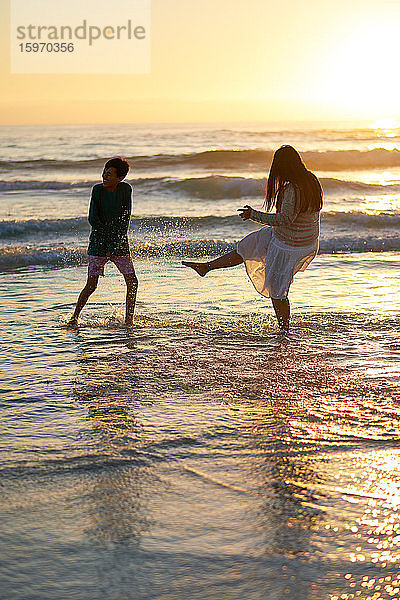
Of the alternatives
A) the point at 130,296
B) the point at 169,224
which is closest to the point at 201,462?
the point at 130,296

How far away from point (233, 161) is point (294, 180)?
2839 centimetres

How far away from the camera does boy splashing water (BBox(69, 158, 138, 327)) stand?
699 cm

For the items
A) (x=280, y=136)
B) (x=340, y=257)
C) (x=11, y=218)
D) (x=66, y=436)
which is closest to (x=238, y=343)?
(x=66, y=436)

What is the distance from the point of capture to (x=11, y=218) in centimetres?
1802

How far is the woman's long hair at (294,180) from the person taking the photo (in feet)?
20.5

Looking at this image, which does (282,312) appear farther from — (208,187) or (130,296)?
(208,187)

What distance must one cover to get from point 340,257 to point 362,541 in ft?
29.4

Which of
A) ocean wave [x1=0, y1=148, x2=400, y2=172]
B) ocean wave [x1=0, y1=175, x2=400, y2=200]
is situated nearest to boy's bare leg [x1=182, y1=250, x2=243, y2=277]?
ocean wave [x1=0, y1=175, x2=400, y2=200]

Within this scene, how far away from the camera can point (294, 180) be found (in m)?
6.29

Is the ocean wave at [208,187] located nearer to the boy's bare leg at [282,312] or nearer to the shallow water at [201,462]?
the boy's bare leg at [282,312]

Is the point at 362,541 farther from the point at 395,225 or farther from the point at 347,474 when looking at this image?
the point at 395,225

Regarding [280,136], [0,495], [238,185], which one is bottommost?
[0,495]

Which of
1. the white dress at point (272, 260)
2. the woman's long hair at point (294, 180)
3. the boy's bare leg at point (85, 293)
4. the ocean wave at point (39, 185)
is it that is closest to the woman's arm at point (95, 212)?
the boy's bare leg at point (85, 293)

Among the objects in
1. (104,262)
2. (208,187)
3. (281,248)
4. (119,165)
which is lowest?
(104,262)
